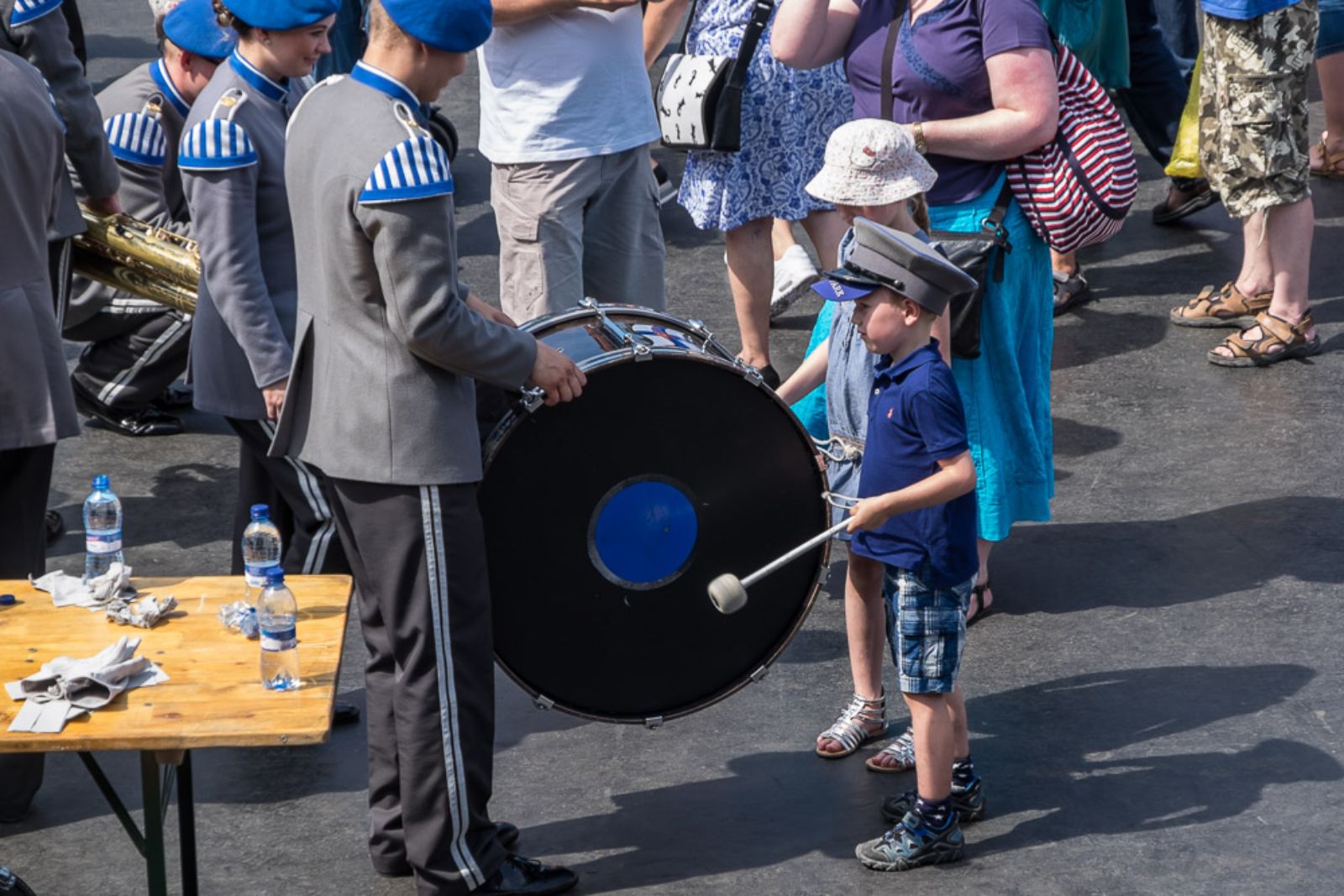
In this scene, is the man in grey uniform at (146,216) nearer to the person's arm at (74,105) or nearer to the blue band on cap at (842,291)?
the person's arm at (74,105)

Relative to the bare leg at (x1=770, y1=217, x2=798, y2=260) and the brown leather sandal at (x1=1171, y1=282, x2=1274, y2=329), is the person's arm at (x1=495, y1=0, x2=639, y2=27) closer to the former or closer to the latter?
the bare leg at (x1=770, y1=217, x2=798, y2=260)

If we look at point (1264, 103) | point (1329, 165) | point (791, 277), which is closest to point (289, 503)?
point (791, 277)

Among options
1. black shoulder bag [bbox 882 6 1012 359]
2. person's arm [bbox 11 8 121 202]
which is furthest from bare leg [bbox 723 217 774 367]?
person's arm [bbox 11 8 121 202]

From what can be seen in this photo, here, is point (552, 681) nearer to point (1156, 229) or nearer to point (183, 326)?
point (183, 326)

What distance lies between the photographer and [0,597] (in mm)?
3898

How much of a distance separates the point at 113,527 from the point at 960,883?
198 centimetres

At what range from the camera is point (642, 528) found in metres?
4.15

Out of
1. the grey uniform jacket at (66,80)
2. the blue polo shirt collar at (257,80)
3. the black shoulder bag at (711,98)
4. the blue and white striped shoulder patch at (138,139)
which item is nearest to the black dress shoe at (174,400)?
the blue and white striped shoulder patch at (138,139)

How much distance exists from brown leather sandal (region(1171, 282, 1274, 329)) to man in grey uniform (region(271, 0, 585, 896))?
13.6 ft

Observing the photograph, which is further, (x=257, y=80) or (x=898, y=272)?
(x=257, y=80)

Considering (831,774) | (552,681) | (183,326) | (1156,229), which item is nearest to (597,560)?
(552,681)

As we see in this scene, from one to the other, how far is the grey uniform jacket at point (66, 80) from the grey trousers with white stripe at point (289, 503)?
2.99ft

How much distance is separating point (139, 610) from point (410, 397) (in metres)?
0.68

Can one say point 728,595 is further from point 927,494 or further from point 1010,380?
point 1010,380
